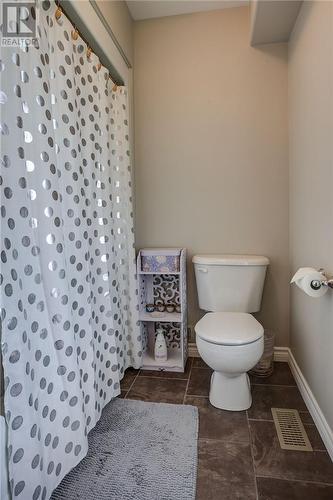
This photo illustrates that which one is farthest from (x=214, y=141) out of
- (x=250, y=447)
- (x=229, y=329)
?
(x=250, y=447)

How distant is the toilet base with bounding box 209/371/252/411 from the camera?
161 cm

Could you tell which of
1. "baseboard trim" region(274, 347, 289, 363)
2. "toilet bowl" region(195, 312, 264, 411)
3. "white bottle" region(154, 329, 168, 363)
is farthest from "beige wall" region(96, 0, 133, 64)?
"baseboard trim" region(274, 347, 289, 363)

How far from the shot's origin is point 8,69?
885mm

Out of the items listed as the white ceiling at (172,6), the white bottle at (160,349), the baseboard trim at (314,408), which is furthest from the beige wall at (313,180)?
the white bottle at (160,349)

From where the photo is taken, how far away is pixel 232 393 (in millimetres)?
1612

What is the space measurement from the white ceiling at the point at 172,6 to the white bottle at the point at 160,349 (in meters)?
2.33

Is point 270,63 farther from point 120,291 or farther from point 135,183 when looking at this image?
point 120,291

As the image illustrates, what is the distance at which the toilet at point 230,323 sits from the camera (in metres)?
1.49

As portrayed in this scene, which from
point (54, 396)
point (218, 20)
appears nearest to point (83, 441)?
point (54, 396)

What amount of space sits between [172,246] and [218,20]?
65.6 inches

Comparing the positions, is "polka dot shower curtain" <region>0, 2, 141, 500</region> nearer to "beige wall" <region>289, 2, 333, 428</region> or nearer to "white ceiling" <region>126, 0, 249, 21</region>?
"white ceiling" <region>126, 0, 249, 21</region>

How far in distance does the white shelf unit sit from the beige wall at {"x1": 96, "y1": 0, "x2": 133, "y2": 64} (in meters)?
1.42

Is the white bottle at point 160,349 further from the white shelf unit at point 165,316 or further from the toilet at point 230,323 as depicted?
the toilet at point 230,323

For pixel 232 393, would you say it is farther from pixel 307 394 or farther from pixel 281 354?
pixel 281 354
